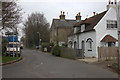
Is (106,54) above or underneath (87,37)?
underneath

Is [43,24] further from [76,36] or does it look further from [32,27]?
[76,36]

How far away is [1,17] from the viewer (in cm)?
1644

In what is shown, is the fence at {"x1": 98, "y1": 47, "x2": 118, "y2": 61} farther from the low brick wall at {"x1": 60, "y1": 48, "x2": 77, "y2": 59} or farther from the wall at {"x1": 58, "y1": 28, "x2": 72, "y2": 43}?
the wall at {"x1": 58, "y1": 28, "x2": 72, "y2": 43}

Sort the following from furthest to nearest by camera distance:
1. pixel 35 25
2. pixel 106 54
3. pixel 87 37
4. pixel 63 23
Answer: pixel 35 25, pixel 63 23, pixel 87 37, pixel 106 54

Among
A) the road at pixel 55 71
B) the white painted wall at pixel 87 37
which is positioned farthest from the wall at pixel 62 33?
the road at pixel 55 71

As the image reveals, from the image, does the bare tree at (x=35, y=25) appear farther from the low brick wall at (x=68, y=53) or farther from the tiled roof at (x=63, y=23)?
the low brick wall at (x=68, y=53)

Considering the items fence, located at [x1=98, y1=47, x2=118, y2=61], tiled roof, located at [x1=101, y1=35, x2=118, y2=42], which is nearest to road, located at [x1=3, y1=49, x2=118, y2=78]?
fence, located at [x1=98, y1=47, x2=118, y2=61]

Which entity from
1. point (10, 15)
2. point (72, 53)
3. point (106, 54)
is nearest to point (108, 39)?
point (72, 53)

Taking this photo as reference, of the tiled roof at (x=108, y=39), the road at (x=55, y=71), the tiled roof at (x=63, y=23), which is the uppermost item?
the tiled roof at (x=63, y=23)

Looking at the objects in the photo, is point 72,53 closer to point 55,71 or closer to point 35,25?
point 55,71

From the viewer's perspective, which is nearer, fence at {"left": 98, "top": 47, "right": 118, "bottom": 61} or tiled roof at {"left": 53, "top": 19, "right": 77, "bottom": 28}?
fence at {"left": 98, "top": 47, "right": 118, "bottom": 61}

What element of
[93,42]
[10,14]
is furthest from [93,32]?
[10,14]

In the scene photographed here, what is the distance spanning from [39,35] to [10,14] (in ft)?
144

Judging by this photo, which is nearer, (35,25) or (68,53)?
(68,53)
